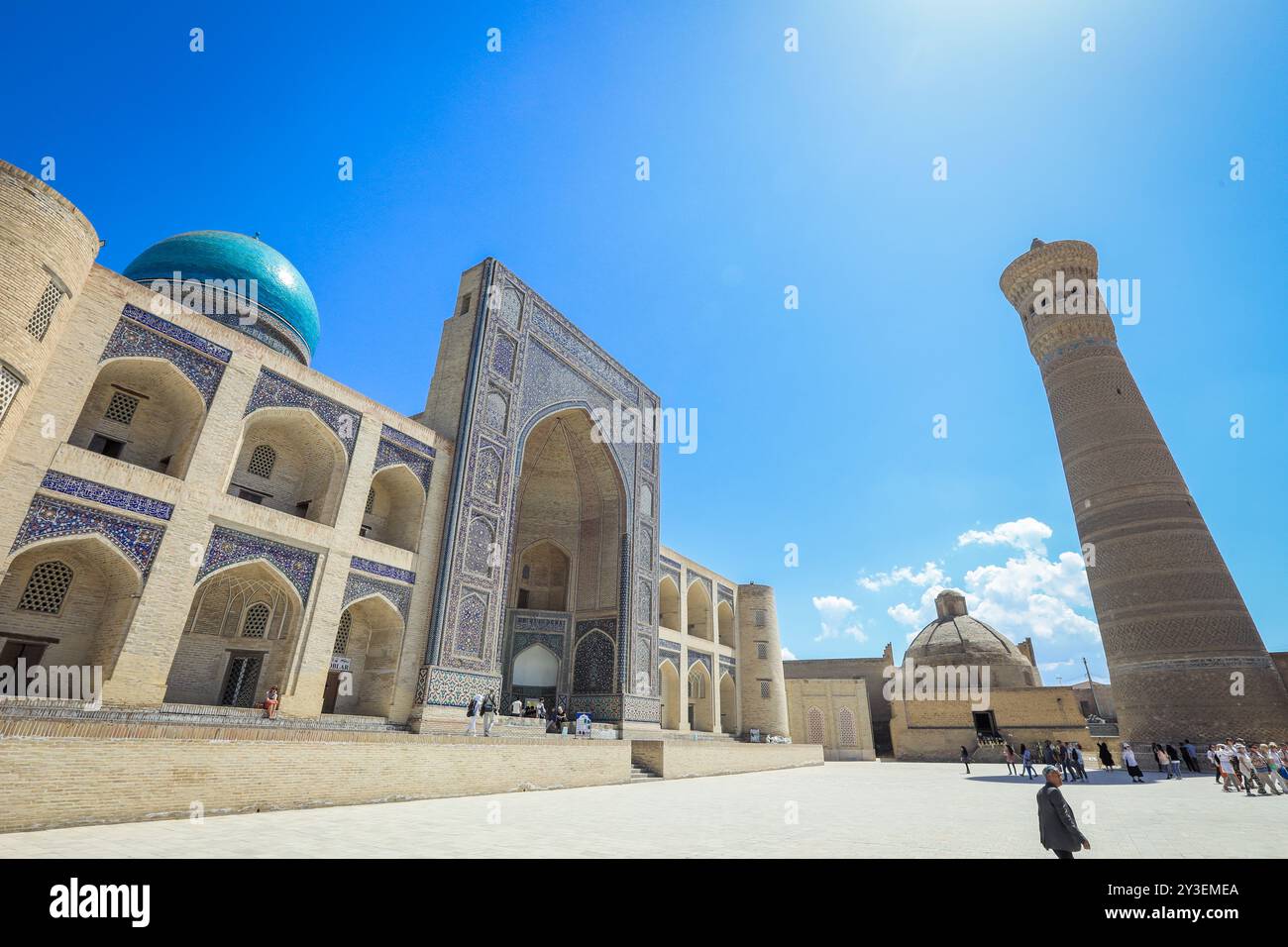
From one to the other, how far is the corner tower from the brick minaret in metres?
11.0

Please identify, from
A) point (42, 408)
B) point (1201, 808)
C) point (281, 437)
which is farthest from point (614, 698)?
point (42, 408)

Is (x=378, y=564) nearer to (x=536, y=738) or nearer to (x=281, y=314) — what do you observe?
(x=536, y=738)

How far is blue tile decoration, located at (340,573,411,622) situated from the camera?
1070cm

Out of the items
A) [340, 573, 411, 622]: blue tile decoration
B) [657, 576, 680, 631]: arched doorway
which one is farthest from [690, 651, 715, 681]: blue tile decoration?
[340, 573, 411, 622]: blue tile decoration

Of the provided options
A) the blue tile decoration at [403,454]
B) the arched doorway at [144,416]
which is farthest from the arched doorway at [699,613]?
the arched doorway at [144,416]

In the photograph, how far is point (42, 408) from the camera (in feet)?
25.1

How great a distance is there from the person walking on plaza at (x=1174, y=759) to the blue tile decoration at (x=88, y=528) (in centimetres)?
1903

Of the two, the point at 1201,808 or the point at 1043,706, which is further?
the point at 1043,706

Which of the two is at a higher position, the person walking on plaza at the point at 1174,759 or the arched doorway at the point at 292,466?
the arched doorway at the point at 292,466

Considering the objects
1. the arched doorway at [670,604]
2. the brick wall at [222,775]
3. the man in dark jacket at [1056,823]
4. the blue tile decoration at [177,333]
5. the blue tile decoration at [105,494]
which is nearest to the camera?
the man in dark jacket at [1056,823]

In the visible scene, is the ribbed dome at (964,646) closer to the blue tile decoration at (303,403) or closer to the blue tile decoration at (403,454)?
the blue tile decoration at (403,454)

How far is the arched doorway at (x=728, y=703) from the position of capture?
77.9 ft

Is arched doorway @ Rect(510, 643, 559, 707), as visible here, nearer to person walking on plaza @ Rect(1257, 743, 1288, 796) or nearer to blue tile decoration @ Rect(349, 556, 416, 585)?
blue tile decoration @ Rect(349, 556, 416, 585)
